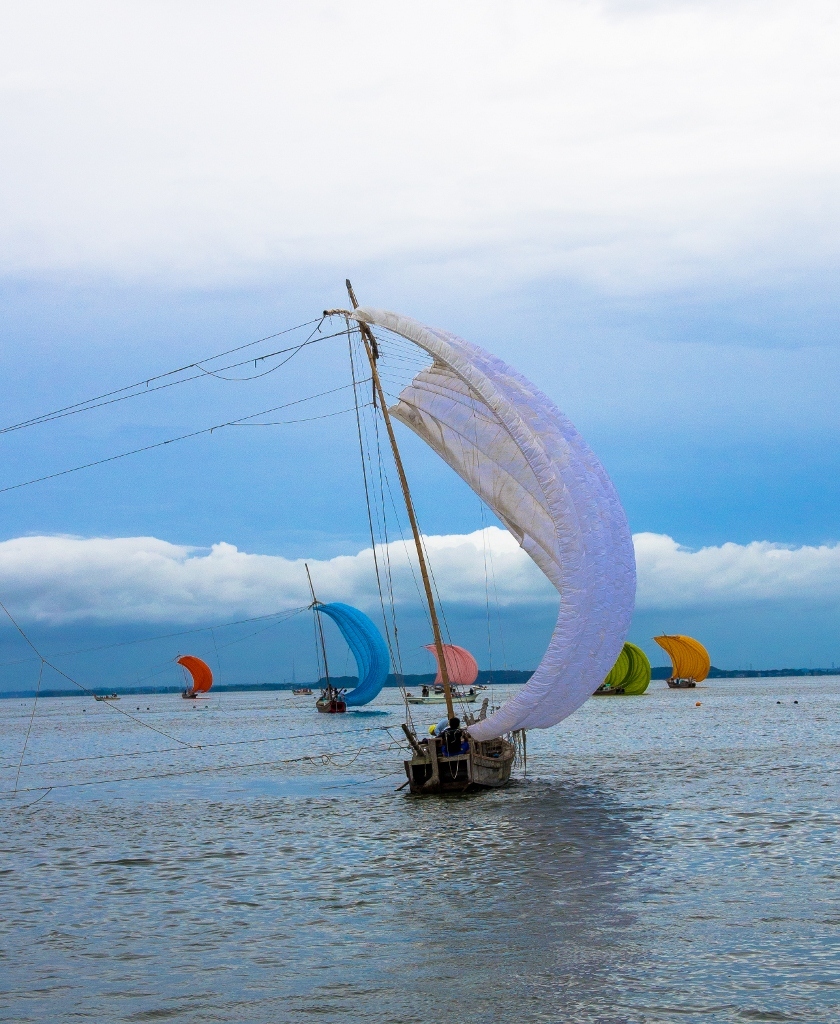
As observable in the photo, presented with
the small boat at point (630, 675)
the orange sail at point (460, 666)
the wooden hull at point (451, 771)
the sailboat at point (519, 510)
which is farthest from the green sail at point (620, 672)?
the wooden hull at point (451, 771)

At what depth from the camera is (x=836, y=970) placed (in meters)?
11.7

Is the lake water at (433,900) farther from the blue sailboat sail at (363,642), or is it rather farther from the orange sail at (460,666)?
the orange sail at (460,666)

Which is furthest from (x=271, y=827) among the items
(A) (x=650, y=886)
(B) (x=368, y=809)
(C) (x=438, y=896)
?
(A) (x=650, y=886)

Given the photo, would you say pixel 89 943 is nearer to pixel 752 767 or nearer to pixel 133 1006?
pixel 133 1006

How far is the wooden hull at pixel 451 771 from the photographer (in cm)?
2652

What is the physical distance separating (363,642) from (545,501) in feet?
170

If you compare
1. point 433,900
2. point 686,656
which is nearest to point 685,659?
point 686,656

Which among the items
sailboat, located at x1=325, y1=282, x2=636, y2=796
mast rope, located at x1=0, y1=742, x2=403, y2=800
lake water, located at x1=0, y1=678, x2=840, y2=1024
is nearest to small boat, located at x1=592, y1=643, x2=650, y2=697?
mast rope, located at x1=0, y1=742, x2=403, y2=800

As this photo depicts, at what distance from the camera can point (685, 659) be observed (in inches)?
4719

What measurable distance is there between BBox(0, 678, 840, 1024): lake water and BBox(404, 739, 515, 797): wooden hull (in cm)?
42

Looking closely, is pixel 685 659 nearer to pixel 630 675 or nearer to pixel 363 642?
pixel 630 675

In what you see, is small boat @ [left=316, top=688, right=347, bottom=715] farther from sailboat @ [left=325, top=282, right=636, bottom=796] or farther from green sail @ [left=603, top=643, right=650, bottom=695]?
sailboat @ [left=325, top=282, right=636, bottom=796]

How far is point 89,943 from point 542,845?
27.4 ft

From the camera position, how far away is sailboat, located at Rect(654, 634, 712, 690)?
116 m
